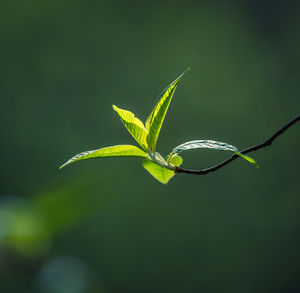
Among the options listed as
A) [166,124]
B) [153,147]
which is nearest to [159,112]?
[153,147]

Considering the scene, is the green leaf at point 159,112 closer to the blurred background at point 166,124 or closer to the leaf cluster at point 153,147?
the leaf cluster at point 153,147

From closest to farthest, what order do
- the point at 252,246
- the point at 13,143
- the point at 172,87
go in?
the point at 172,87 < the point at 13,143 < the point at 252,246

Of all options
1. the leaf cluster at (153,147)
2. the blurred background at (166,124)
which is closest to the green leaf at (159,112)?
the leaf cluster at (153,147)

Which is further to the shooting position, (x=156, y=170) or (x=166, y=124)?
(x=166, y=124)

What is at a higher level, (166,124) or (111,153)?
(111,153)

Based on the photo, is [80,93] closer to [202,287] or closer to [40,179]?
[40,179]

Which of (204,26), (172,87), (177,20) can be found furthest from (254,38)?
(172,87)

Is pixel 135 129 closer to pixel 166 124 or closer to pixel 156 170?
pixel 156 170
